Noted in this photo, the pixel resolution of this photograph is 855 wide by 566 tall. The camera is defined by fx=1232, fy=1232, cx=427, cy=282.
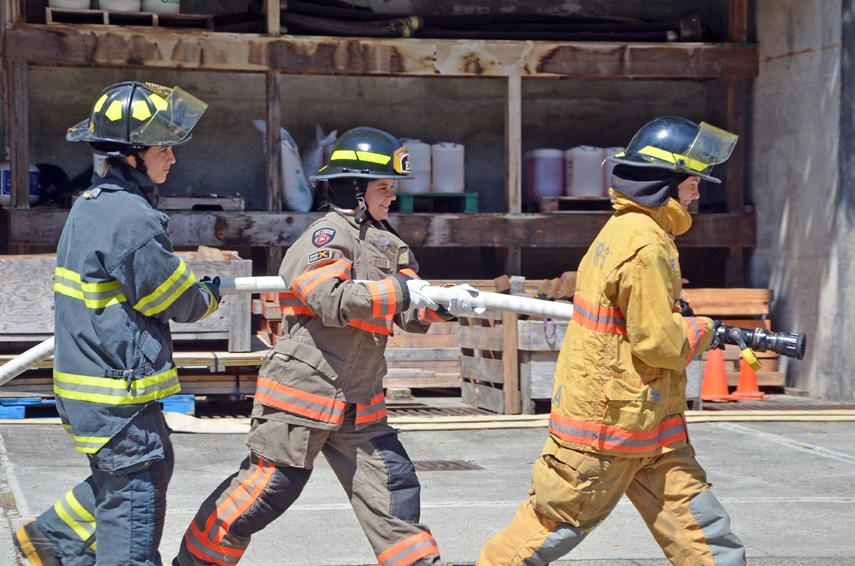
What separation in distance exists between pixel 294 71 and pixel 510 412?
3.72 m

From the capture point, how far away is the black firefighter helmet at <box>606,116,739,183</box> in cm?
411

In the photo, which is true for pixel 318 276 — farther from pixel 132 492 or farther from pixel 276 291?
pixel 132 492

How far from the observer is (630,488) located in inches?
163

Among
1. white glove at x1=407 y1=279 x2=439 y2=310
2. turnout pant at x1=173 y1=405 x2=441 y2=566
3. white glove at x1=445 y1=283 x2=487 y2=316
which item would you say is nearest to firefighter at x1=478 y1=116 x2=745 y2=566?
turnout pant at x1=173 y1=405 x2=441 y2=566

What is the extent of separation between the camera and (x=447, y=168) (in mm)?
11719

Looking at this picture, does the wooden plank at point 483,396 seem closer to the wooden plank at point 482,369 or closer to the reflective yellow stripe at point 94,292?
the wooden plank at point 482,369

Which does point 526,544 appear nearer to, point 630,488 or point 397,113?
point 630,488

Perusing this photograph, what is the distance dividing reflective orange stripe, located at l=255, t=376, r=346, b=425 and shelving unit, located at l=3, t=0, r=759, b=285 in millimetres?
6666

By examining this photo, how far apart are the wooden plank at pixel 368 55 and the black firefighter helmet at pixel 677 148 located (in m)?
7.14

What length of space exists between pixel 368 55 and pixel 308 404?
7339mm

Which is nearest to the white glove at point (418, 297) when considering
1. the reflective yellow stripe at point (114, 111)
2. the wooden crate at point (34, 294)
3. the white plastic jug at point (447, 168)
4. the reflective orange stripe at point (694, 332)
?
the reflective orange stripe at point (694, 332)

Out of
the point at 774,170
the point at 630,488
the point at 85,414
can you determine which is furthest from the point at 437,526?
the point at 774,170

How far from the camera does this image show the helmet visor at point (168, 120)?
3963 millimetres

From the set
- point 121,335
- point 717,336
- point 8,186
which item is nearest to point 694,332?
point 717,336
